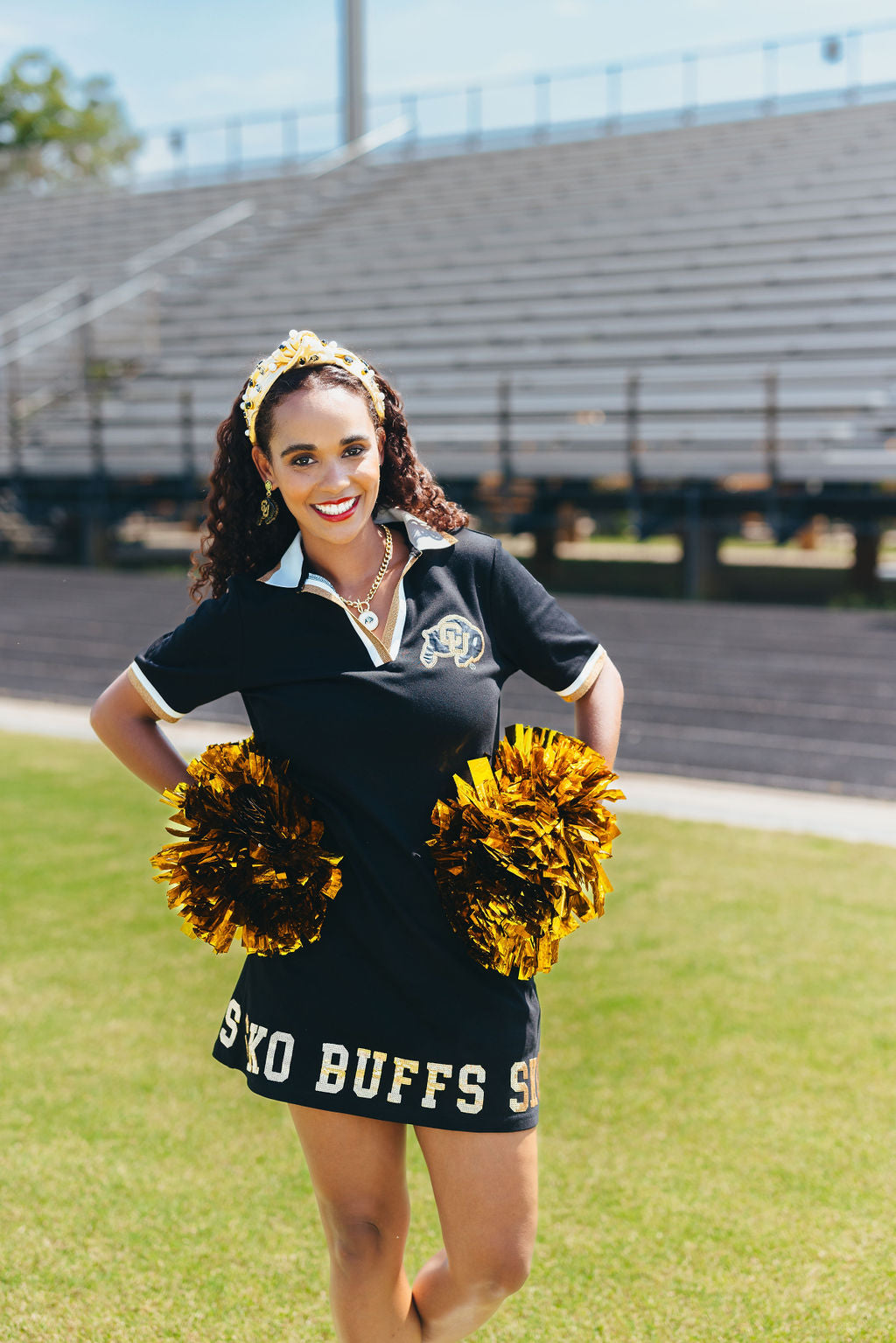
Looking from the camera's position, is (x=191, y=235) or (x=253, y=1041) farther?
(x=191, y=235)

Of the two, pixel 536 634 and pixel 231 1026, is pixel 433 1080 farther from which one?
pixel 536 634

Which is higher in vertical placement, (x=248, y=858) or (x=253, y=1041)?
(x=248, y=858)

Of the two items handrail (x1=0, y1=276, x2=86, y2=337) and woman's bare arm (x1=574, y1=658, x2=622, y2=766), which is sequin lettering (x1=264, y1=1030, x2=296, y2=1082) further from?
handrail (x1=0, y1=276, x2=86, y2=337)

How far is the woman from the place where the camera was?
193cm

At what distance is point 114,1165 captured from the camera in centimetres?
297

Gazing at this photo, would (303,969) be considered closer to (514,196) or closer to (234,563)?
(234,563)

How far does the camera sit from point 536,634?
210cm

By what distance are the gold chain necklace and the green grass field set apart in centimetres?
134

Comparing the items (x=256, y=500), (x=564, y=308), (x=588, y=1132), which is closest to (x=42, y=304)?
(x=564, y=308)

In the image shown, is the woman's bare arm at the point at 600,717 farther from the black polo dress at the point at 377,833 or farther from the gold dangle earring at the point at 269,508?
the gold dangle earring at the point at 269,508

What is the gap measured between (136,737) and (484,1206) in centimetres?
91

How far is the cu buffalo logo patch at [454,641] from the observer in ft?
6.53

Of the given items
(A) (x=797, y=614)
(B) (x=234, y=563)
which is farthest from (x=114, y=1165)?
(A) (x=797, y=614)

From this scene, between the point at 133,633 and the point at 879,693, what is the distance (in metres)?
5.69
